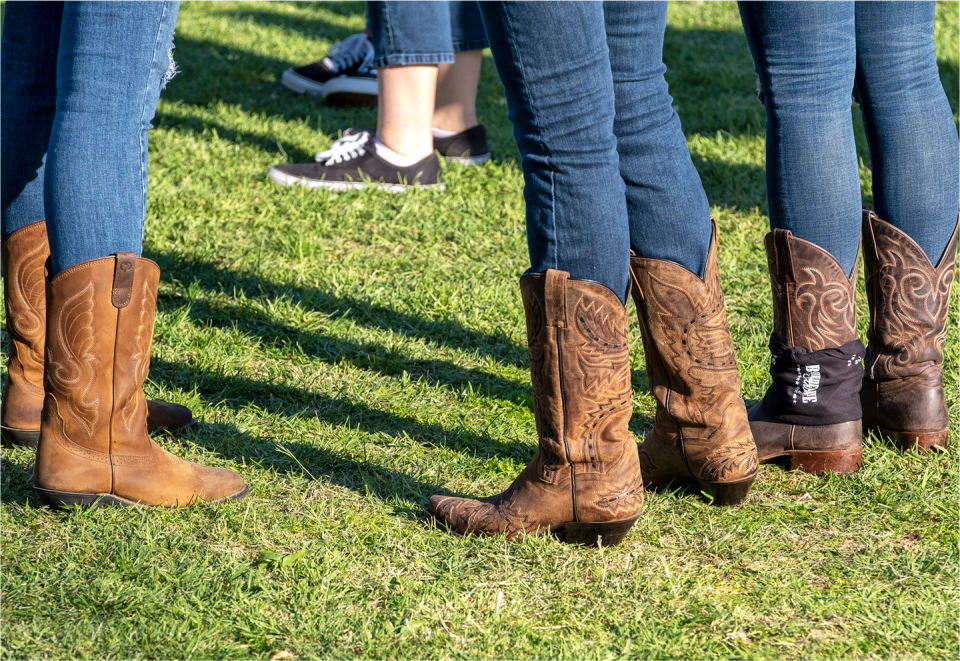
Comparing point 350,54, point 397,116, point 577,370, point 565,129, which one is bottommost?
point 577,370

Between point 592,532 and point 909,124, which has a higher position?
point 909,124

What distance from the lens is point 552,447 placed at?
168 cm

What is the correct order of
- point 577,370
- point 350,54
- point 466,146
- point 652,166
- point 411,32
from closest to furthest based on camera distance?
A: point 577,370 < point 652,166 < point 411,32 < point 466,146 < point 350,54

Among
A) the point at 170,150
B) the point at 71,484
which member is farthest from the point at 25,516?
the point at 170,150

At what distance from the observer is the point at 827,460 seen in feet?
6.63

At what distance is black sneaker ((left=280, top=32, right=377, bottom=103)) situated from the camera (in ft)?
16.8

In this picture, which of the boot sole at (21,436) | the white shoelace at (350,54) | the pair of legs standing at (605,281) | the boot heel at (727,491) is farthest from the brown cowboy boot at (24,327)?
the white shoelace at (350,54)

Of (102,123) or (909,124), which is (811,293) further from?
(102,123)

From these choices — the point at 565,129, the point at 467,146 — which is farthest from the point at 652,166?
the point at 467,146

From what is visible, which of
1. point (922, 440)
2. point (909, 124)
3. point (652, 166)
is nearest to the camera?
point (652, 166)

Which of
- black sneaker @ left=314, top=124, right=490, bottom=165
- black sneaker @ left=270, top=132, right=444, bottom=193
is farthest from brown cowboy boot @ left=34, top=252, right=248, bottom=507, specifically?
black sneaker @ left=314, top=124, right=490, bottom=165

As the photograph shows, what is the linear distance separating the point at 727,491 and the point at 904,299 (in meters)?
0.57

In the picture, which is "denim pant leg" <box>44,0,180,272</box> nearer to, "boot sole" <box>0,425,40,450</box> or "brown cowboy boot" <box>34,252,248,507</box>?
"brown cowboy boot" <box>34,252,248,507</box>

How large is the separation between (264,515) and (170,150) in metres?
2.77
